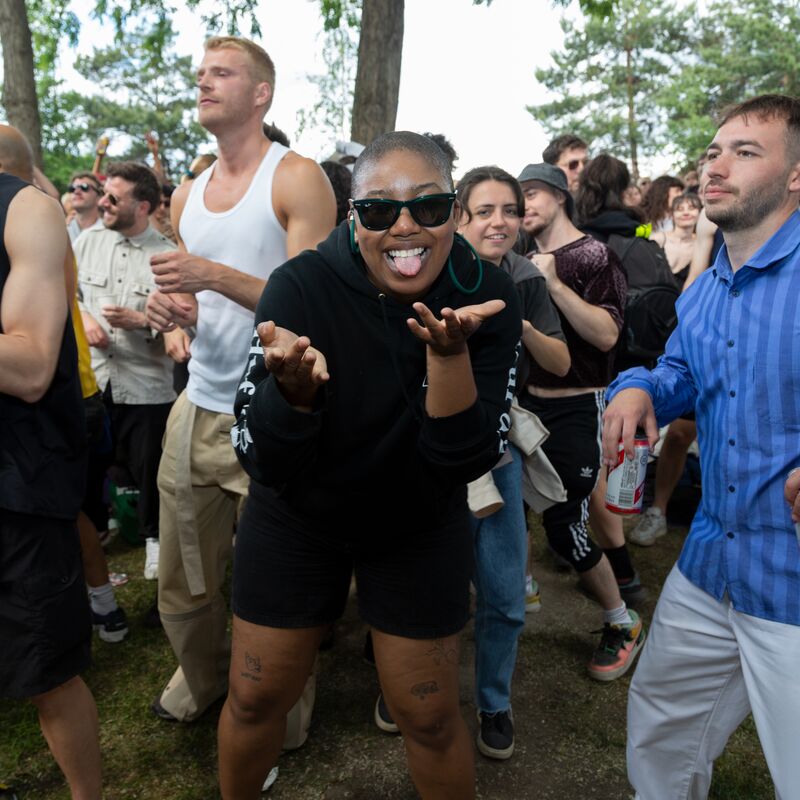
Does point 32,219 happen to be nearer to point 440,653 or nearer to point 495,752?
point 440,653

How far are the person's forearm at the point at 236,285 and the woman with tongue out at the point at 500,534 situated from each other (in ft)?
2.69

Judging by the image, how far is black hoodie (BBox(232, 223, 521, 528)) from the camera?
70.2 inches

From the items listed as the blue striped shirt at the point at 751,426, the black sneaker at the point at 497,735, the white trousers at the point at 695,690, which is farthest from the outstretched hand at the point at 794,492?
the black sneaker at the point at 497,735

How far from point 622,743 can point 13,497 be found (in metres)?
2.43

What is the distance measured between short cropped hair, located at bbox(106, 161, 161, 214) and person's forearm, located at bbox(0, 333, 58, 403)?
273 cm

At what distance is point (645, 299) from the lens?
4.50 m

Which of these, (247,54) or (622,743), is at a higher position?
(247,54)

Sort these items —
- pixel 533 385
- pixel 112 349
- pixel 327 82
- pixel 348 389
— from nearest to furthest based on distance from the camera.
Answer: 1. pixel 348 389
2. pixel 533 385
3. pixel 112 349
4. pixel 327 82

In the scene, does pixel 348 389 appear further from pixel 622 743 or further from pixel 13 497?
pixel 622 743

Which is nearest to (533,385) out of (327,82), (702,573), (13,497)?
(702,573)

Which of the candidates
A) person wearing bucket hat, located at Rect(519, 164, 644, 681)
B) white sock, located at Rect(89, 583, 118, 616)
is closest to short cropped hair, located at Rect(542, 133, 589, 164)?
person wearing bucket hat, located at Rect(519, 164, 644, 681)

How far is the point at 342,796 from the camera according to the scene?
2.55 meters

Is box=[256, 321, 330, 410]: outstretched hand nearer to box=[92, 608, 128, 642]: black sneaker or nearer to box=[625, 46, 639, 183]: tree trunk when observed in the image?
box=[92, 608, 128, 642]: black sneaker

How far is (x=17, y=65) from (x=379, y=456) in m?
8.44
